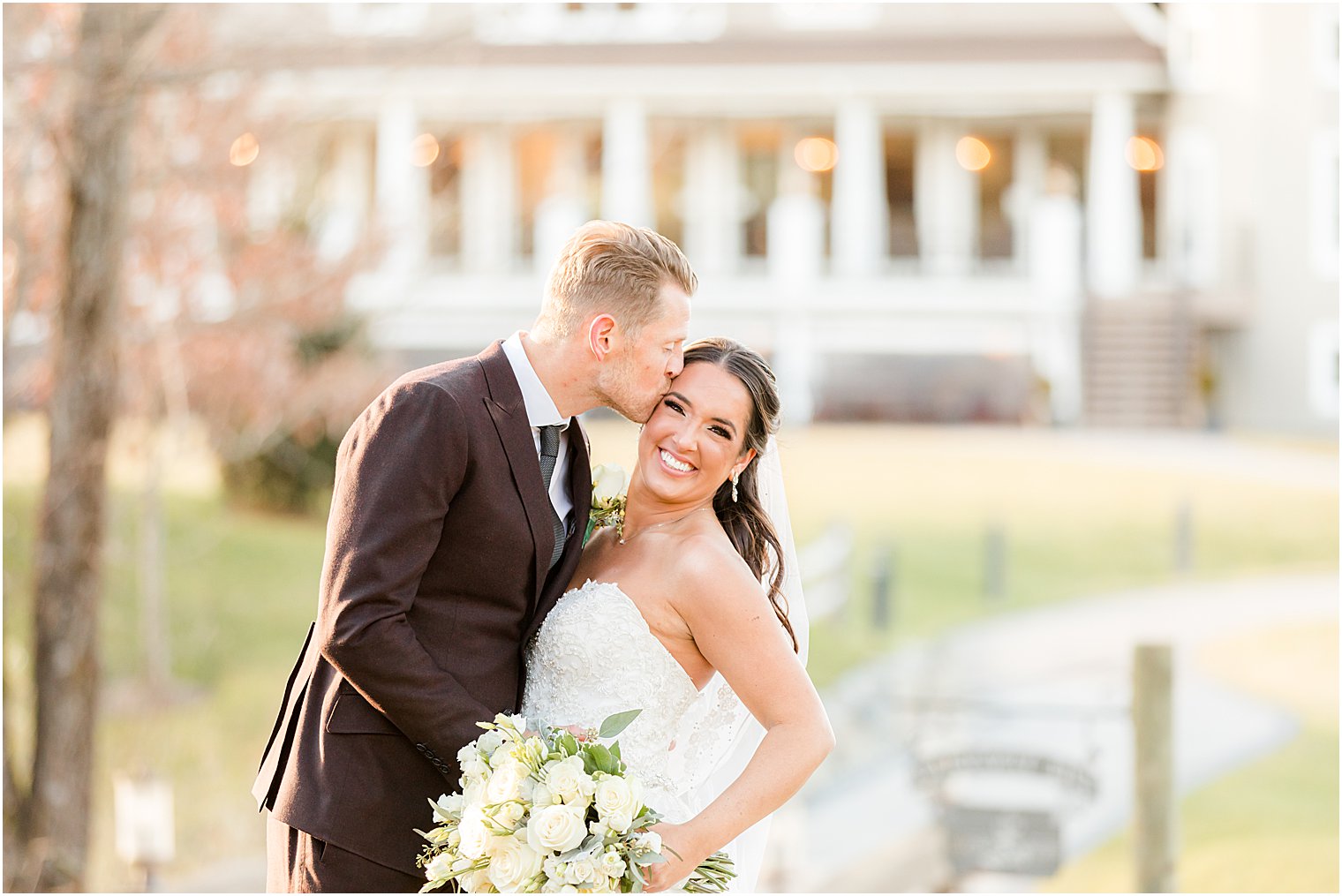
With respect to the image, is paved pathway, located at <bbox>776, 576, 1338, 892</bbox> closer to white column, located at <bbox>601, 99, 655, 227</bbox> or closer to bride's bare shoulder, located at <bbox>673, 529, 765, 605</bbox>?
bride's bare shoulder, located at <bbox>673, 529, 765, 605</bbox>

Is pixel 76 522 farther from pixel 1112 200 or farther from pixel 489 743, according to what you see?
pixel 1112 200

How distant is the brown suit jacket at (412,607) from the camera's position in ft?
9.46

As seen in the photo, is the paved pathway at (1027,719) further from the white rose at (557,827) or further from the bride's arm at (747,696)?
the white rose at (557,827)

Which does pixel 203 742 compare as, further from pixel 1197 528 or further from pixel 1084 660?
pixel 1197 528

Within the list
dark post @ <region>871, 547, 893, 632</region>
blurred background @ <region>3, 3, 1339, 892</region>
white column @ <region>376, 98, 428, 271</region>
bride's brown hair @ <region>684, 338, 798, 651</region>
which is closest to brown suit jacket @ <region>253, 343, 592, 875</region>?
bride's brown hair @ <region>684, 338, 798, 651</region>

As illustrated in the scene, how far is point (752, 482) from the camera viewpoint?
3.64 meters

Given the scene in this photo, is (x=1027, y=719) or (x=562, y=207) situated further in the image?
(x=562, y=207)

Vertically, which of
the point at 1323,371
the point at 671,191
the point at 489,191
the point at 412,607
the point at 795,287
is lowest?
the point at 412,607

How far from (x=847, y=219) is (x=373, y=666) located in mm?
22242

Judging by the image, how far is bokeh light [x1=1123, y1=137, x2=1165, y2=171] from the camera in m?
25.8

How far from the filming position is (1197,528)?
54.6ft

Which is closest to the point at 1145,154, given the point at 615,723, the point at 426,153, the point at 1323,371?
the point at 1323,371

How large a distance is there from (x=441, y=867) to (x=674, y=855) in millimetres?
507

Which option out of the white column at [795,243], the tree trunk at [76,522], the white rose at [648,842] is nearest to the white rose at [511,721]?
the white rose at [648,842]
